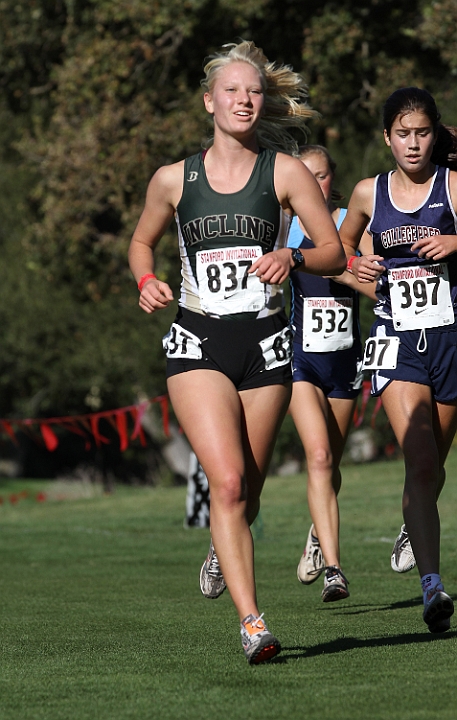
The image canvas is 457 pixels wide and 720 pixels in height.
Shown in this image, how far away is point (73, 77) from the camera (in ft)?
60.8

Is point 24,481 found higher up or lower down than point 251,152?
lower down

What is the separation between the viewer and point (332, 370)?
6.96 m

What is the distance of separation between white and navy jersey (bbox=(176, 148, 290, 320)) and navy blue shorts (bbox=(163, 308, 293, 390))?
0.05 metres

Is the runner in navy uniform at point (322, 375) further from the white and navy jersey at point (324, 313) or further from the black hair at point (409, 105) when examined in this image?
the black hair at point (409, 105)

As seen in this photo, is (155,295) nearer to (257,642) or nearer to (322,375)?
(257,642)

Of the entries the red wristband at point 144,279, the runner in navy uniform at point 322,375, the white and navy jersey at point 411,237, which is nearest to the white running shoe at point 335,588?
the runner in navy uniform at point 322,375

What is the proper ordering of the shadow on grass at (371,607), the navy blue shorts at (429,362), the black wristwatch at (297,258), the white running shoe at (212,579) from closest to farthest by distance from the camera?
the black wristwatch at (297,258)
the navy blue shorts at (429,362)
the white running shoe at (212,579)
the shadow on grass at (371,607)

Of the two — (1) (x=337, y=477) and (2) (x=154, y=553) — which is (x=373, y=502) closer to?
(2) (x=154, y=553)

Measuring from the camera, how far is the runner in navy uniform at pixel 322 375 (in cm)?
684

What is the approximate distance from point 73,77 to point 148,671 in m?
15.4

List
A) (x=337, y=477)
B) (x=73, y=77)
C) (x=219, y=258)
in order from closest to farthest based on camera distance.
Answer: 1. (x=219, y=258)
2. (x=337, y=477)
3. (x=73, y=77)

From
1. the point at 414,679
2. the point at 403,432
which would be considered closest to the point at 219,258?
the point at 403,432

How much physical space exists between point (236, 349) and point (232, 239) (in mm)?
427

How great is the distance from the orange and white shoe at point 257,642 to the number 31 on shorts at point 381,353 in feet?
5.27
